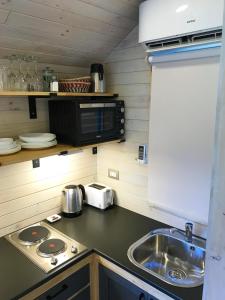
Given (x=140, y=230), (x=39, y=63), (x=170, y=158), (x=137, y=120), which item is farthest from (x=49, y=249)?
(x=39, y=63)

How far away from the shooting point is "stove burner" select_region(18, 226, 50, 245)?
1556 mm

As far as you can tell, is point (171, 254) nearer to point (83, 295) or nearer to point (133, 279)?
point (133, 279)

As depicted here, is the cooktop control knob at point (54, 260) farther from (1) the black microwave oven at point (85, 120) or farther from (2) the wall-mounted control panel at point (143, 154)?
(2) the wall-mounted control panel at point (143, 154)

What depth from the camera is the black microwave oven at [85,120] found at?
1.52 m

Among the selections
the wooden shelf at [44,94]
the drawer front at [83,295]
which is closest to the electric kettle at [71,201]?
the drawer front at [83,295]

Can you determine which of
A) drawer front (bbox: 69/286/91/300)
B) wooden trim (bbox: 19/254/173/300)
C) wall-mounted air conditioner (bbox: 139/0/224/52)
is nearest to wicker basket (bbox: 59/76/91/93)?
wall-mounted air conditioner (bbox: 139/0/224/52)

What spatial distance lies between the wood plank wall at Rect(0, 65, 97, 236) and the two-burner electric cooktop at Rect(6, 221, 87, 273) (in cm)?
9

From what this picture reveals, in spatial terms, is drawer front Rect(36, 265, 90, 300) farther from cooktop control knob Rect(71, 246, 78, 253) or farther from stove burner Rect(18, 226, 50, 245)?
stove burner Rect(18, 226, 50, 245)

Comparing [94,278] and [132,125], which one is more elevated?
[132,125]

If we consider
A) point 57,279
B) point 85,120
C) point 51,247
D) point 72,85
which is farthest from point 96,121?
point 57,279

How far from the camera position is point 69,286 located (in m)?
1.37

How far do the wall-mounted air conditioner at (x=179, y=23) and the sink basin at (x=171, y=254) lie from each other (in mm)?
1205

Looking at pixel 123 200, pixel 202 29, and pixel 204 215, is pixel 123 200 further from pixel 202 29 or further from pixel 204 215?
pixel 202 29

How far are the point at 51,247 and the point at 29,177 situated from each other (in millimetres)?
495
